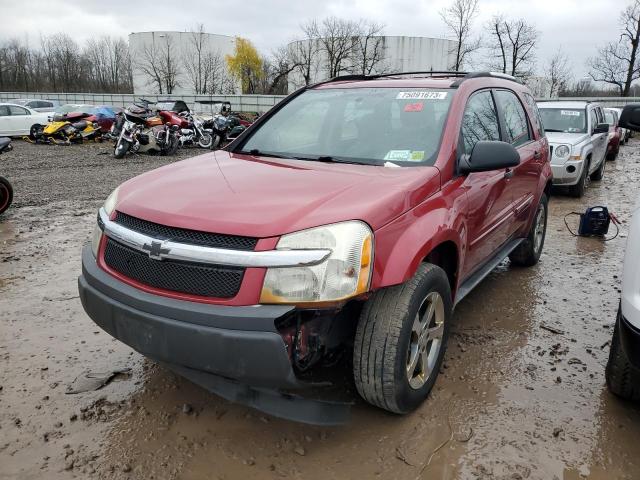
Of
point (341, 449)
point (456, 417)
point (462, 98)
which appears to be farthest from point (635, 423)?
point (462, 98)

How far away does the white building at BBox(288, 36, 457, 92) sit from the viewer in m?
48.6

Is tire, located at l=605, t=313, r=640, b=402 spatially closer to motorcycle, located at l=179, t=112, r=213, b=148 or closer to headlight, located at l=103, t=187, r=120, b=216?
headlight, located at l=103, t=187, r=120, b=216

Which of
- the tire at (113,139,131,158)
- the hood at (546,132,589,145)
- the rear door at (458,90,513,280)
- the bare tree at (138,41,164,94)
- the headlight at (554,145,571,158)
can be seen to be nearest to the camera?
the rear door at (458,90,513,280)

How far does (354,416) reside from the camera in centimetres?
266

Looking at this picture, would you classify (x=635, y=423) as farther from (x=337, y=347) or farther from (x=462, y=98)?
(x=462, y=98)

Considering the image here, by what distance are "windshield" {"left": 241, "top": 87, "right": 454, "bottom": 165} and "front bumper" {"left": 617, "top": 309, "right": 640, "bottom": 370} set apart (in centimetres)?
125

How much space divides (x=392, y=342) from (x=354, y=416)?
0.61 metres

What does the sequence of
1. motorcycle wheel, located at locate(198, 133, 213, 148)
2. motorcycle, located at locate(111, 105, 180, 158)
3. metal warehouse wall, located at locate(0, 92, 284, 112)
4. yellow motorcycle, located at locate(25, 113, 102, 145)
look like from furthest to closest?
metal warehouse wall, located at locate(0, 92, 284, 112), yellow motorcycle, located at locate(25, 113, 102, 145), motorcycle wheel, located at locate(198, 133, 213, 148), motorcycle, located at locate(111, 105, 180, 158)

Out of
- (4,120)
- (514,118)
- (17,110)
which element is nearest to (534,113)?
(514,118)

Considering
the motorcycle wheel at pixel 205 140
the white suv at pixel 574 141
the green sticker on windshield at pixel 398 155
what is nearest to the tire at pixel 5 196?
the green sticker on windshield at pixel 398 155

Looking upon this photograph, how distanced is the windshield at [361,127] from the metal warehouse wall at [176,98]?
89.0ft

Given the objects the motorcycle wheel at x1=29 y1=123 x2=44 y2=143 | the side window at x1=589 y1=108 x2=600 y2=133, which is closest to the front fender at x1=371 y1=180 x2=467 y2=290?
the side window at x1=589 y1=108 x2=600 y2=133

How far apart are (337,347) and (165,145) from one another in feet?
45.5

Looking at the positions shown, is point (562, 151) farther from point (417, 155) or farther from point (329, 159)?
point (329, 159)
